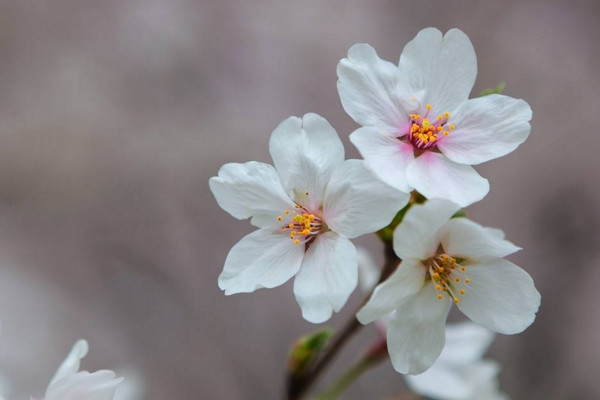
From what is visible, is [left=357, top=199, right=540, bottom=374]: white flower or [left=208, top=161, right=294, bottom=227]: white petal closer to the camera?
[left=357, top=199, right=540, bottom=374]: white flower

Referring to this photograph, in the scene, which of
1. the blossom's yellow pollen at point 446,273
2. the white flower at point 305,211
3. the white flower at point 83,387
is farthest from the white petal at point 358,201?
the white flower at point 83,387

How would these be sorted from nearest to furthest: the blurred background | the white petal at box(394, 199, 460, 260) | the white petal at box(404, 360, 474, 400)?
1. the white petal at box(394, 199, 460, 260)
2. the white petal at box(404, 360, 474, 400)
3. the blurred background

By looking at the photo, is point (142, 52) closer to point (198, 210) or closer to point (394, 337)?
point (198, 210)

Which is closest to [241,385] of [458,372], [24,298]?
[24,298]

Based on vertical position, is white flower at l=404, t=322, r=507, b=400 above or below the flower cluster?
below

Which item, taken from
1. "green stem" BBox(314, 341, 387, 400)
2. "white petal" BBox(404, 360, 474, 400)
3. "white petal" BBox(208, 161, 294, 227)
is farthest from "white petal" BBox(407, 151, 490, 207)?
"white petal" BBox(404, 360, 474, 400)

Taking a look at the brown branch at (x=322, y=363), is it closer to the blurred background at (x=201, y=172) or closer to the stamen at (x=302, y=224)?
the stamen at (x=302, y=224)

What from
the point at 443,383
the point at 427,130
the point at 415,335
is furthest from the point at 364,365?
the point at 427,130

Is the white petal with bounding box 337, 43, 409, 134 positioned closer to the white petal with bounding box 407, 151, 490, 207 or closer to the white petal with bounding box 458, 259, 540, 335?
the white petal with bounding box 407, 151, 490, 207
